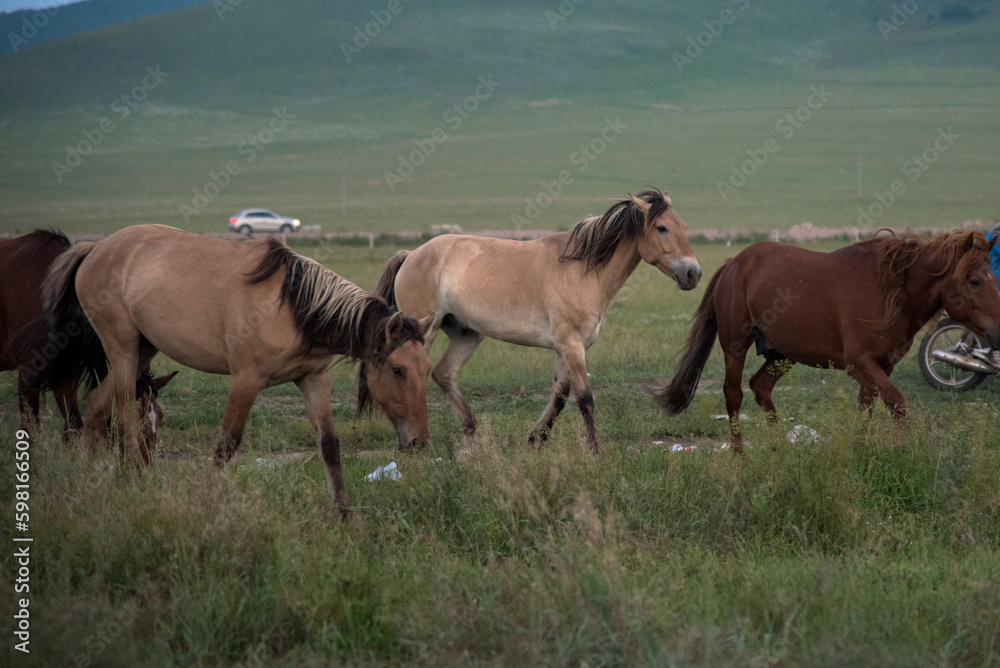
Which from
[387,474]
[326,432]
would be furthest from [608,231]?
[326,432]

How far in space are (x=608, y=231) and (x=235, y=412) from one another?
137 inches

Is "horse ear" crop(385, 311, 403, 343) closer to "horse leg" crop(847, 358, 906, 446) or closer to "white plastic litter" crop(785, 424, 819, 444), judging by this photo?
"white plastic litter" crop(785, 424, 819, 444)

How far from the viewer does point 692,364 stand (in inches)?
312

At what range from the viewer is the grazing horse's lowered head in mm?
7367

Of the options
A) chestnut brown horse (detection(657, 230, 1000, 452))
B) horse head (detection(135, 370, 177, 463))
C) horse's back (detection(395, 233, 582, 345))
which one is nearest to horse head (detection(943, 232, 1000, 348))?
chestnut brown horse (detection(657, 230, 1000, 452))

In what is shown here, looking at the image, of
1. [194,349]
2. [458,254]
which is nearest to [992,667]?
[194,349]

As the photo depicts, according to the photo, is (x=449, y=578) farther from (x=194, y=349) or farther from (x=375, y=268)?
(x=375, y=268)

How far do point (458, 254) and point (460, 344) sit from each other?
88 centimetres

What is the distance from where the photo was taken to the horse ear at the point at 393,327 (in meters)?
5.56

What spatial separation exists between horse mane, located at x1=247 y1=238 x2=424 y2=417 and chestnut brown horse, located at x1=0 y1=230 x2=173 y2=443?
1.40m

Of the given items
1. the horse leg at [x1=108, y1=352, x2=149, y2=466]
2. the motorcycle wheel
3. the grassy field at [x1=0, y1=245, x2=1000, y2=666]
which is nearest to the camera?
the grassy field at [x1=0, y1=245, x2=1000, y2=666]

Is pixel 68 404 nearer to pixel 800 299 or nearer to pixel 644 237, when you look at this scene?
pixel 644 237

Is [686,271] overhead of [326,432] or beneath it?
overhead

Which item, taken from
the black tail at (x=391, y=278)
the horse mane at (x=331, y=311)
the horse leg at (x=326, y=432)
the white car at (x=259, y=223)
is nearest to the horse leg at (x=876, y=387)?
the horse mane at (x=331, y=311)
